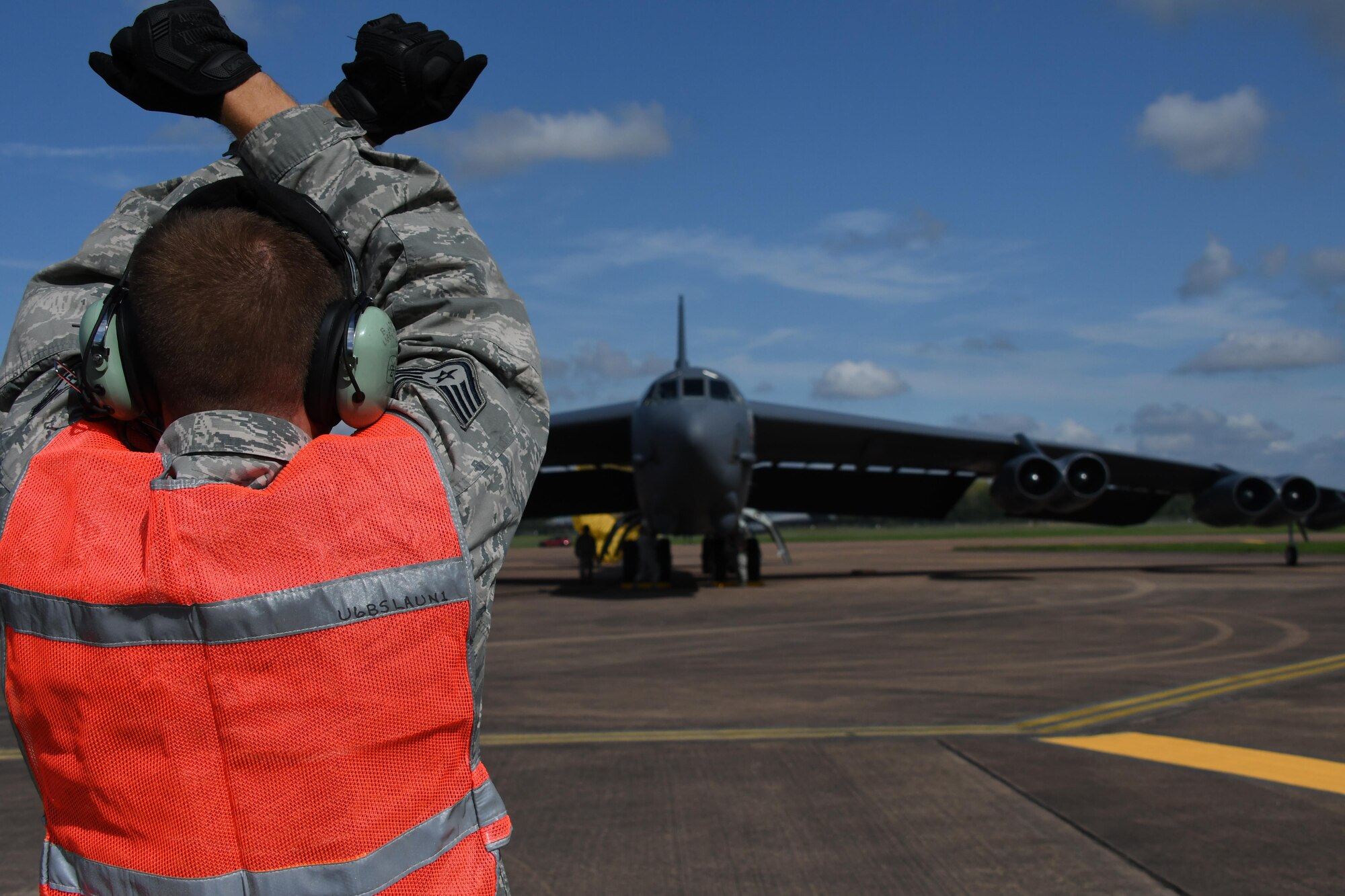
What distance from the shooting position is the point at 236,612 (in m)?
0.97

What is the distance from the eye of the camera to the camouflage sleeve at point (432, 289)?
1.19 m

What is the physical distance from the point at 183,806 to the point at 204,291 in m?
0.49

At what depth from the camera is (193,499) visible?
38.4 inches

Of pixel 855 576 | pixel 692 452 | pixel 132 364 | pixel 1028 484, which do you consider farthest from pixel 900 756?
pixel 855 576

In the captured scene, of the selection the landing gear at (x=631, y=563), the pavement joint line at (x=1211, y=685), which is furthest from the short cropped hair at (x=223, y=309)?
the landing gear at (x=631, y=563)

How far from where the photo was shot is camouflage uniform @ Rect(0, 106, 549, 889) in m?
1.16

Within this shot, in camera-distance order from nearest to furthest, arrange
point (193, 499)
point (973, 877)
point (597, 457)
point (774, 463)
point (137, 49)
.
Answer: point (193, 499)
point (137, 49)
point (973, 877)
point (597, 457)
point (774, 463)

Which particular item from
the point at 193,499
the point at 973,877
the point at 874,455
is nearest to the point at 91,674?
the point at 193,499

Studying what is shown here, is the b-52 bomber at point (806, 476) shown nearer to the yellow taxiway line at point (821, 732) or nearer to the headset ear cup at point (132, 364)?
the yellow taxiway line at point (821, 732)

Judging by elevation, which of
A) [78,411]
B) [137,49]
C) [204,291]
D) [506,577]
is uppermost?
[137,49]

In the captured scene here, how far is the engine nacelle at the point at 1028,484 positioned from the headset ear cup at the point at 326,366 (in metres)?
19.9

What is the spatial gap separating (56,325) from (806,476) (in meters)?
24.6

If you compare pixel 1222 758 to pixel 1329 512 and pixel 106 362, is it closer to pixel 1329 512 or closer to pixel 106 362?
pixel 106 362

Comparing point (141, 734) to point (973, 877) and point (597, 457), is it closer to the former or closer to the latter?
point (973, 877)
